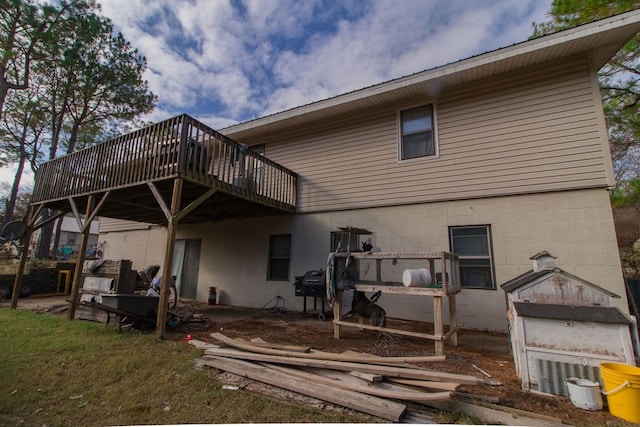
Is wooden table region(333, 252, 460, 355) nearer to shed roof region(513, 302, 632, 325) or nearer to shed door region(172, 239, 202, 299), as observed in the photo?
shed roof region(513, 302, 632, 325)

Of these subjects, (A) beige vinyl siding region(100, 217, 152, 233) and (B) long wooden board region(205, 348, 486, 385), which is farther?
(A) beige vinyl siding region(100, 217, 152, 233)

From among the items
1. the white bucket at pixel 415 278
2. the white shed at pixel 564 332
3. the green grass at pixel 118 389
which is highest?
the white bucket at pixel 415 278

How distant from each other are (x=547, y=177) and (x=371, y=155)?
11.8 feet

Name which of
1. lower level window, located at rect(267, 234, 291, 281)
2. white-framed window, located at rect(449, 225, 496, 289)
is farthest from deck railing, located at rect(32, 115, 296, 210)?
white-framed window, located at rect(449, 225, 496, 289)

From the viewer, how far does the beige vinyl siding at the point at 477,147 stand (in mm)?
5373

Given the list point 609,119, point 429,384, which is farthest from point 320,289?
point 609,119

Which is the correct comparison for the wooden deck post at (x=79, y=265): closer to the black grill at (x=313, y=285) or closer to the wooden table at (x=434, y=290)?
the black grill at (x=313, y=285)

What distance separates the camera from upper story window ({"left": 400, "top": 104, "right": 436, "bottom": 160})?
6.74 metres

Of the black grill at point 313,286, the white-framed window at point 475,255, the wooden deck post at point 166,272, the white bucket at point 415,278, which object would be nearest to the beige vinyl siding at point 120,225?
the wooden deck post at point 166,272

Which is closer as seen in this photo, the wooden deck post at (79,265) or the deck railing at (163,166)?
the deck railing at (163,166)

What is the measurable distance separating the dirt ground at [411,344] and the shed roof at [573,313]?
2.40 feet

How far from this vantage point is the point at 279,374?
3.02 m

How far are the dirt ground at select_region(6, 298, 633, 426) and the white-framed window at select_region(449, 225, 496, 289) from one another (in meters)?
0.95

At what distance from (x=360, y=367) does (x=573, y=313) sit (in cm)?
213
